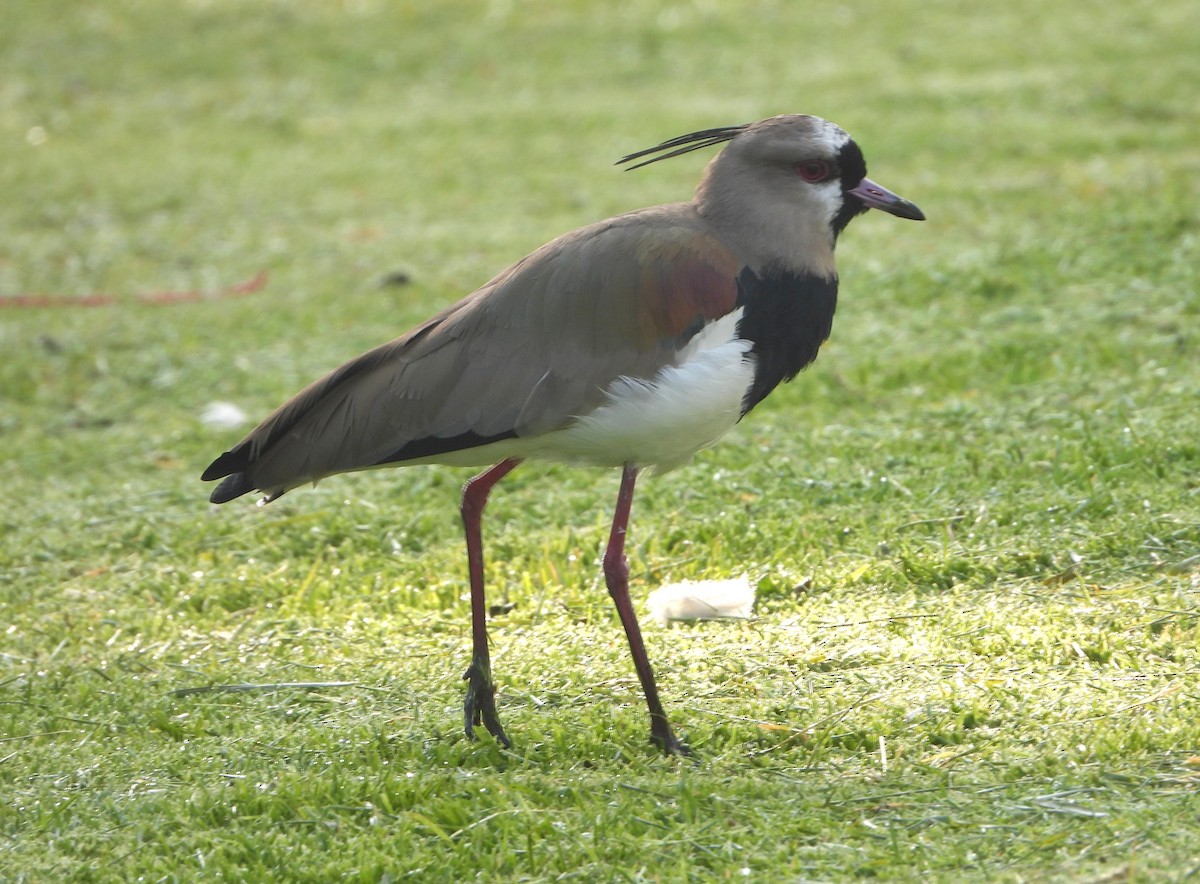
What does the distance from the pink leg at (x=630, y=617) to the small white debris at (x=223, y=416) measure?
2828 mm

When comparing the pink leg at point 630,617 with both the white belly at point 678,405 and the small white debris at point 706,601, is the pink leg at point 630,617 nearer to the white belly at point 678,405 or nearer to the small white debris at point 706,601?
the white belly at point 678,405

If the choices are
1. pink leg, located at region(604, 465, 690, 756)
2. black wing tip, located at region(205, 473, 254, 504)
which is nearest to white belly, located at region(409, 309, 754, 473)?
pink leg, located at region(604, 465, 690, 756)

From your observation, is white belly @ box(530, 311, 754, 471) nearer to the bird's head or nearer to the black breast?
the black breast

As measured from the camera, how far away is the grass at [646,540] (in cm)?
323

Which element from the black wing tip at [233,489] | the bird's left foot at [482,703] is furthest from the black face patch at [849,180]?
the black wing tip at [233,489]

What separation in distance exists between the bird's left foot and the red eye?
5.04 feet

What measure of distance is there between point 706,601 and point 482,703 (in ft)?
2.87

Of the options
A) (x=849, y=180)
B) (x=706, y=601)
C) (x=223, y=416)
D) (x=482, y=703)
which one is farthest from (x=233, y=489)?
(x=223, y=416)

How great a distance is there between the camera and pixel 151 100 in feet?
37.7

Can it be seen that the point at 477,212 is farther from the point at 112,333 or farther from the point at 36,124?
the point at 36,124

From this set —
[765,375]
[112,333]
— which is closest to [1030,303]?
[765,375]

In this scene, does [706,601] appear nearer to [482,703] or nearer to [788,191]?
[482,703]

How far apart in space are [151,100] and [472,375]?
8.71 metres

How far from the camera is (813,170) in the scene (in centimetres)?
391
